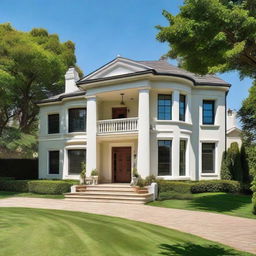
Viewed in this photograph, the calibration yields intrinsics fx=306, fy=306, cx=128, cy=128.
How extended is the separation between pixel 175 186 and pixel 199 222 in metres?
7.39

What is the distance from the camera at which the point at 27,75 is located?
3092 centimetres

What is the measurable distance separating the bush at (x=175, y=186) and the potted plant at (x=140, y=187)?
1.18 metres

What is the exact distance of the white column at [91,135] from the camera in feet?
72.4

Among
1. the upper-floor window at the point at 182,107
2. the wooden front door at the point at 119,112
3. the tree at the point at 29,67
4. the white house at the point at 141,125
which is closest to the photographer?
the white house at the point at 141,125

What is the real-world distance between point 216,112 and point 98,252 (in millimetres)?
18467

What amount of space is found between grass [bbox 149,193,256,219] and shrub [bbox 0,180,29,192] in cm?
1102

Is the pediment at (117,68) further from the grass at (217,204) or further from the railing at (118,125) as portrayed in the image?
the grass at (217,204)

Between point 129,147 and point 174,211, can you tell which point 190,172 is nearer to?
point 129,147

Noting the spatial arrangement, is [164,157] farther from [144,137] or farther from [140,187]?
[140,187]

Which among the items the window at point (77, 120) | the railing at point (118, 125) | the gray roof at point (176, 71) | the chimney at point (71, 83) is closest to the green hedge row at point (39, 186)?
the railing at point (118, 125)

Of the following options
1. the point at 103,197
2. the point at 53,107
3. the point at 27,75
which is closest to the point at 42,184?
the point at 103,197

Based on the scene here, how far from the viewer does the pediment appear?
2111cm

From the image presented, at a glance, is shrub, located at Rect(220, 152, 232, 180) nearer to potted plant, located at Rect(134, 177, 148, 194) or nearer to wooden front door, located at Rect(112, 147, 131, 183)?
potted plant, located at Rect(134, 177, 148, 194)

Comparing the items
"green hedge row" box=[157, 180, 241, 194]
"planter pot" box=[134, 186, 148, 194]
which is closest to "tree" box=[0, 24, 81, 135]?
"planter pot" box=[134, 186, 148, 194]
